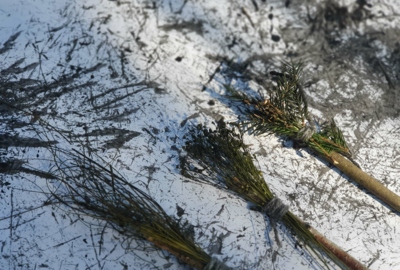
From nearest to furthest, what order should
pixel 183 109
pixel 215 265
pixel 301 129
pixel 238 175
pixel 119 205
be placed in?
pixel 215 265
pixel 119 205
pixel 238 175
pixel 301 129
pixel 183 109

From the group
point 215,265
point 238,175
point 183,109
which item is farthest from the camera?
point 183,109

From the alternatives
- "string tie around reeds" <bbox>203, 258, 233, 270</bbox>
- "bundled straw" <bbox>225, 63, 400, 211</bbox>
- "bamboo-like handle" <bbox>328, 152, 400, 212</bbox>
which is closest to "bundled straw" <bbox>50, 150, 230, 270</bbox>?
"string tie around reeds" <bbox>203, 258, 233, 270</bbox>

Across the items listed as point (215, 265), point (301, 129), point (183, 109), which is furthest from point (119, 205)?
point (301, 129)

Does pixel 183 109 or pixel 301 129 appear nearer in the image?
pixel 301 129

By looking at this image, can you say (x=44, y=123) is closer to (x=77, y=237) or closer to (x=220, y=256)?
(x=77, y=237)

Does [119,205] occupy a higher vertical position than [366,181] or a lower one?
higher

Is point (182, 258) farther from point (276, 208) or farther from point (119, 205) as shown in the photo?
point (276, 208)

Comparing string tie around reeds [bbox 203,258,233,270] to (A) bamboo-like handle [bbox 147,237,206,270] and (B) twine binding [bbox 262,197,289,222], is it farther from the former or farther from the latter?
(B) twine binding [bbox 262,197,289,222]
